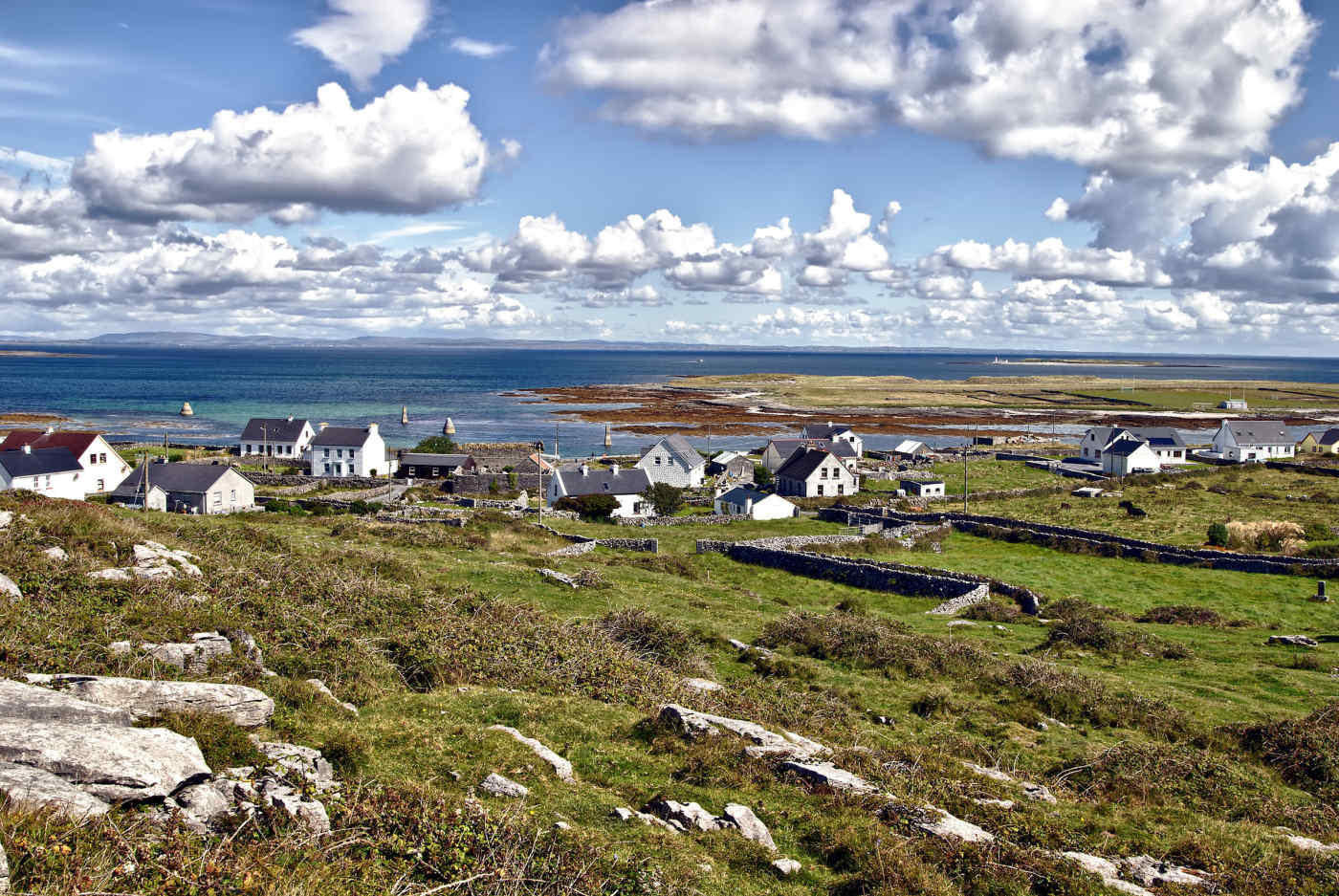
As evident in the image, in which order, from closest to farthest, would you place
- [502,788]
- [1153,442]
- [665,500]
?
[502,788] < [665,500] < [1153,442]

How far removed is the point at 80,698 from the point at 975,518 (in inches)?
2044

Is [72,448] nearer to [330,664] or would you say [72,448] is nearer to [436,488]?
[436,488]

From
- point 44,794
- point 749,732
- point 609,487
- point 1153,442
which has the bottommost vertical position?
point 609,487

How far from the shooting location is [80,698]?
1075cm

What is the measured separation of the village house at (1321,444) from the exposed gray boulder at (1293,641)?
8532 cm

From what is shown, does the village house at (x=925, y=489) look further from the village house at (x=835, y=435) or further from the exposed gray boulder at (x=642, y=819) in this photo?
the exposed gray boulder at (x=642, y=819)

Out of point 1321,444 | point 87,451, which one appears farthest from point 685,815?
point 1321,444

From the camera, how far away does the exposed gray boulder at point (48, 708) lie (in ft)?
31.9

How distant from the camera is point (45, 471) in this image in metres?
55.1

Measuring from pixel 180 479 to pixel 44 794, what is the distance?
54026mm

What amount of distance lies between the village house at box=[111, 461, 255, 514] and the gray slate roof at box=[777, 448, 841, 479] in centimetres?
4071

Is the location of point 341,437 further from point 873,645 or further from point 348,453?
point 873,645

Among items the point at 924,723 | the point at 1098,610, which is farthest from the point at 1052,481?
the point at 924,723

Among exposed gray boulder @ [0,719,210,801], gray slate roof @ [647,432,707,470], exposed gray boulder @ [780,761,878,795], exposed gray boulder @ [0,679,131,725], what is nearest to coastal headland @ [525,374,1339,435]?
gray slate roof @ [647,432,707,470]
